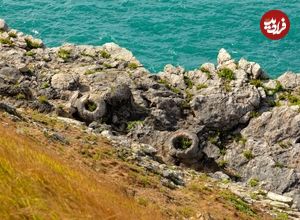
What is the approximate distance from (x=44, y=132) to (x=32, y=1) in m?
65.6

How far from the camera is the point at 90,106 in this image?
35.8 metres

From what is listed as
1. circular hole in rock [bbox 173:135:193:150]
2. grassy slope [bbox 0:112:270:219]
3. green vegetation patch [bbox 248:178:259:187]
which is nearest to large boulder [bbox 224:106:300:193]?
green vegetation patch [bbox 248:178:259:187]

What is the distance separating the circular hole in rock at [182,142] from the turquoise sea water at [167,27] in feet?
107

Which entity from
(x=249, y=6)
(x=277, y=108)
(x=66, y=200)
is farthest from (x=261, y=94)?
(x=249, y=6)

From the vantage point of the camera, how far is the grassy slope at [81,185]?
7395 millimetres

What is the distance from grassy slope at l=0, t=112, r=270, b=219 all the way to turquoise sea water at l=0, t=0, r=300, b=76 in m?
42.3

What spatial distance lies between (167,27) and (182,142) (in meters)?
43.3

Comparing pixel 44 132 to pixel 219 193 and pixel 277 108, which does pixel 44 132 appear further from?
pixel 277 108

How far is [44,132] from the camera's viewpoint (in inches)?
963

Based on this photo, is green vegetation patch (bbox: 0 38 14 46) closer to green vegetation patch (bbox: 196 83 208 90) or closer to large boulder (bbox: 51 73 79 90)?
large boulder (bbox: 51 73 79 90)

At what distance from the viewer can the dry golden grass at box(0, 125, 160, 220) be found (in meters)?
6.94

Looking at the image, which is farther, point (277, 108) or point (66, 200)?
point (277, 108)

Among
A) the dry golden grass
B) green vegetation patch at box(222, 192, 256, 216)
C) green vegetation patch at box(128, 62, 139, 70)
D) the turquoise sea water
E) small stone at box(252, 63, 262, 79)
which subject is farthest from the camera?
the turquoise sea water

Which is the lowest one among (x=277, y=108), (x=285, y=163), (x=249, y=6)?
(x=285, y=163)
